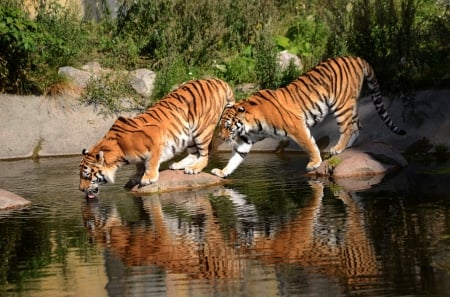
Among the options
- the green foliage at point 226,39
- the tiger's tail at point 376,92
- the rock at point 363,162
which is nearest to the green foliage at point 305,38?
the green foliage at point 226,39

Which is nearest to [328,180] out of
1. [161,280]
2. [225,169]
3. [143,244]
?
[225,169]

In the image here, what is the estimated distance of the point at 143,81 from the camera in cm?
1794

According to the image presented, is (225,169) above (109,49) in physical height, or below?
below

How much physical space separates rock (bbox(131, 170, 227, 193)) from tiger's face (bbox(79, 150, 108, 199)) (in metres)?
0.53

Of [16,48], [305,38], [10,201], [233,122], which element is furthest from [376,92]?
[16,48]

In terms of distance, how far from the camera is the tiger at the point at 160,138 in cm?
1188

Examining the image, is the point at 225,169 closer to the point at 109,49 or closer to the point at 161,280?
the point at 161,280

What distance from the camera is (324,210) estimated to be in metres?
10.2

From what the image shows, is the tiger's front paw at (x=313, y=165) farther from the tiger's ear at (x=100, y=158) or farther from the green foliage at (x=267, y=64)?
the green foliage at (x=267, y=64)

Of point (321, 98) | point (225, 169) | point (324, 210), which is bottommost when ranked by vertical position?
point (324, 210)

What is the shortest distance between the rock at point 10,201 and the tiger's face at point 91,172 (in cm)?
66

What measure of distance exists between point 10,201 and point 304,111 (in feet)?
12.3

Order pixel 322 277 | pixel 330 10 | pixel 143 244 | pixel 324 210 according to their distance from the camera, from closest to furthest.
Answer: pixel 322 277
pixel 143 244
pixel 324 210
pixel 330 10

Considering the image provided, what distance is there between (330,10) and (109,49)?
4.12 m
